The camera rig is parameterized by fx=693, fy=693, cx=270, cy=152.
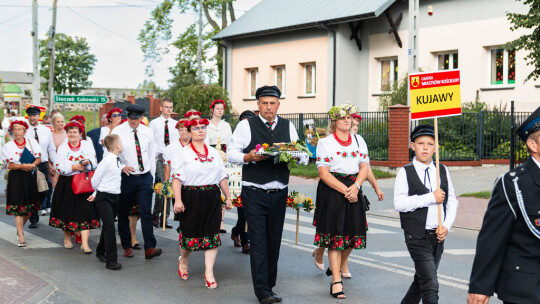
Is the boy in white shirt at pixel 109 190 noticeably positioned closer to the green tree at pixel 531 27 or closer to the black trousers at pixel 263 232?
the black trousers at pixel 263 232

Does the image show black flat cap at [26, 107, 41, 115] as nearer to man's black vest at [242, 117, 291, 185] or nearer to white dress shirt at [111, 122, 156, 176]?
white dress shirt at [111, 122, 156, 176]

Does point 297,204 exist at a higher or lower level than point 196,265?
higher

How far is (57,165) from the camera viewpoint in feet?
31.1

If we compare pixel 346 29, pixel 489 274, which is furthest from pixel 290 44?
Answer: pixel 489 274

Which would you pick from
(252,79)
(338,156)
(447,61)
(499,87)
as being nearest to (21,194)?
(338,156)

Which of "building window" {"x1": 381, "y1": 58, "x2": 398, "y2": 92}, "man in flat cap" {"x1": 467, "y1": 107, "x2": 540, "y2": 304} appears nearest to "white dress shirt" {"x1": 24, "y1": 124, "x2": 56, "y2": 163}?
"man in flat cap" {"x1": 467, "y1": 107, "x2": 540, "y2": 304}

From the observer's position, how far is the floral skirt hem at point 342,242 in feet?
22.7

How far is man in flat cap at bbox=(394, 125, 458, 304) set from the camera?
5418 millimetres

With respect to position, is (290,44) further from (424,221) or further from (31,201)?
(424,221)

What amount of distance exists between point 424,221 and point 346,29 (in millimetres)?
26539

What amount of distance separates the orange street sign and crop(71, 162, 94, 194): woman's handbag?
15.7 ft

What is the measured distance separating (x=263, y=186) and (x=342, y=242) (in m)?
0.99

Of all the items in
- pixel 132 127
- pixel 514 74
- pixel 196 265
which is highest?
pixel 514 74

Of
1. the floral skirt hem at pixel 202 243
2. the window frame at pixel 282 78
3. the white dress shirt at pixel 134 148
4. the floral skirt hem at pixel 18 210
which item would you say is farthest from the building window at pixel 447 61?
the floral skirt hem at pixel 202 243
